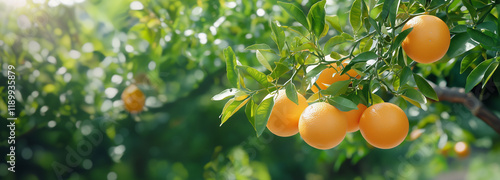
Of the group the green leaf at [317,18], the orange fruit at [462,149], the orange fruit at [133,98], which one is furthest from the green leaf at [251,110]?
the orange fruit at [462,149]

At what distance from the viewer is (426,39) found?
0.40 meters

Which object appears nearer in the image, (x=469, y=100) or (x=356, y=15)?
(x=356, y=15)

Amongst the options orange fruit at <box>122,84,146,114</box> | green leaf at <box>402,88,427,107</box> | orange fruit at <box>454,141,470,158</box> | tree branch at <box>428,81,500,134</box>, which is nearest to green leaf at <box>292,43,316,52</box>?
green leaf at <box>402,88,427,107</box>

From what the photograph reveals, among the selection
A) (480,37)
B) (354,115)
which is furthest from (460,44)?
(354,115)

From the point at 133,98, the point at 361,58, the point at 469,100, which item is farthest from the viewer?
the point at 133,98

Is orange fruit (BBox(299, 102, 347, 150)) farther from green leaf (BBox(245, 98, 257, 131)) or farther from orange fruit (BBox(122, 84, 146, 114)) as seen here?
orange fruit (BBox(122, 84, 146, 114))

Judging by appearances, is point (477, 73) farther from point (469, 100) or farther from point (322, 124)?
point (469, 100)

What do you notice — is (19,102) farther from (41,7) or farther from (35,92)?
(41,7)

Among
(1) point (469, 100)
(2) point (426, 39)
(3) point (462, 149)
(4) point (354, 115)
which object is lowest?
(3) point (462, 149)

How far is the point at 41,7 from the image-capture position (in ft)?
5.32

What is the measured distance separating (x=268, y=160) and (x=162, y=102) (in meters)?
0.60

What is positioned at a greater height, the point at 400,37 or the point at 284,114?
the point at 400,37

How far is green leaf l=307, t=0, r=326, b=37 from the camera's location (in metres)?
0.43

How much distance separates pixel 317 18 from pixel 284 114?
0.11m
